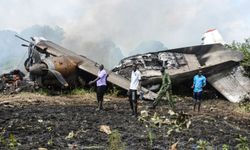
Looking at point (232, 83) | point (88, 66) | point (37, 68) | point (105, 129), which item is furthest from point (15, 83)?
point (232, 83)

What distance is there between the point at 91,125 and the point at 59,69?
7475 mm

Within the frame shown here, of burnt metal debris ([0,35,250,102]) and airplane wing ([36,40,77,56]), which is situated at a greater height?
airplane wing ([36,40,77,56])

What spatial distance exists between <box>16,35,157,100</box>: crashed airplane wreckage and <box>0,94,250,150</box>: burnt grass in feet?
2.91

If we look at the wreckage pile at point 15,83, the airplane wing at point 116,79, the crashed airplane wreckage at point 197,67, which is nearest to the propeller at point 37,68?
the wreckage pile at point 15,83

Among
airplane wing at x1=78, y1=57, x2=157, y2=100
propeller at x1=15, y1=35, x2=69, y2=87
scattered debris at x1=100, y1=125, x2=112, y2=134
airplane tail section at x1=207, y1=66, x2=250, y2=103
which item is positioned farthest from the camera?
airplane tail section at x1=207, y1=66, x2=250, y2=103

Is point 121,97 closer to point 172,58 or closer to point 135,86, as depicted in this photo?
point 172,58

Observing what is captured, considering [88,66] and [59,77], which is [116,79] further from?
[59,77]

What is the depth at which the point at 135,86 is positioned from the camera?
13.3 meters

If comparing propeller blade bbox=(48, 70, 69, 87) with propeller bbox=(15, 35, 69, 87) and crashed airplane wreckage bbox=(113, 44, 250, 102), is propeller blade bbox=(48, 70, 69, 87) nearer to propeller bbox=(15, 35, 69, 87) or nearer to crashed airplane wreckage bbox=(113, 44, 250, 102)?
propeller bbox=(15, 35, 69, 87)

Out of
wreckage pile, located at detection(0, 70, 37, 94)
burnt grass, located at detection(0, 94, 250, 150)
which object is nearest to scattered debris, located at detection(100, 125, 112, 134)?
burnt grass, located at detection(0, 94, 250, 150)

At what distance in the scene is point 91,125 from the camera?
11.3m

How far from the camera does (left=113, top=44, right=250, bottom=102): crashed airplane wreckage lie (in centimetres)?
2044

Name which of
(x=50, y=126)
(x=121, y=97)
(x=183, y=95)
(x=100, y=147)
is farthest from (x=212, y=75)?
(x=100, y=147)

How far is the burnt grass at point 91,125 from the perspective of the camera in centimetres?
914
